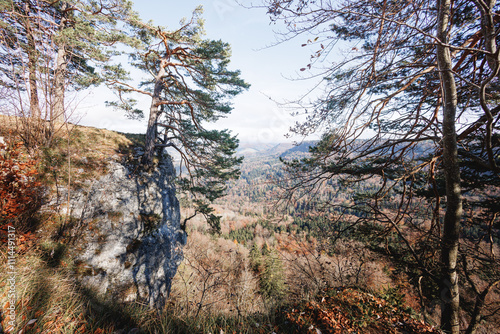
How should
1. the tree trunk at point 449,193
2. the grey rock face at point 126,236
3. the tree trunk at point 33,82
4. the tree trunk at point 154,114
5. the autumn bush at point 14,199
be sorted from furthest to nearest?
the tree trunk at point 154,114 < the grey rock face at point 126,236 < the tree trunk at point 33,82 < the autumn bush at point 14,199 < the tree trunk at point 449,193

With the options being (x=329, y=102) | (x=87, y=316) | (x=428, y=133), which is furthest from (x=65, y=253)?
(x=428, y=133)

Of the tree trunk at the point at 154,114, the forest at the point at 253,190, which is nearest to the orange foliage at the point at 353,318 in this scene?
the forest at the point at 253,190

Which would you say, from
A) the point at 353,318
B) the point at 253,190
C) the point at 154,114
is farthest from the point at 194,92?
the point at 353,318

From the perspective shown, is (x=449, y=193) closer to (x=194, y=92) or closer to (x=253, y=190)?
(x=253, y=190)

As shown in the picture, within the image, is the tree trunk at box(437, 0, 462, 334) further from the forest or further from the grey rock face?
the grey rock face

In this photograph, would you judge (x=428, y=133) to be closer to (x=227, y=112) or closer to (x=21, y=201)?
(x=227, y=112)

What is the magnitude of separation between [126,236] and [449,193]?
827cm

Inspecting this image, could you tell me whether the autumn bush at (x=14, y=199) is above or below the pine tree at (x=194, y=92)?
below

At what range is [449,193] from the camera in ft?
8.54

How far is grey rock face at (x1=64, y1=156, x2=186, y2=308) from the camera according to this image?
4773 mm

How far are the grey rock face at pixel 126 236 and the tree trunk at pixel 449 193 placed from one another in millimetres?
5432

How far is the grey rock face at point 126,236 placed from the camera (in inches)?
188

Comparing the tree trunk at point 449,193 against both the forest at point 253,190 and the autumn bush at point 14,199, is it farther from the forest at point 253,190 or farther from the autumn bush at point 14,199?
the autumn bush at point 14,199

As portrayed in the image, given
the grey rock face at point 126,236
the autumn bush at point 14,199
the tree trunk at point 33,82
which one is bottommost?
the grey rock face at point 126,236
